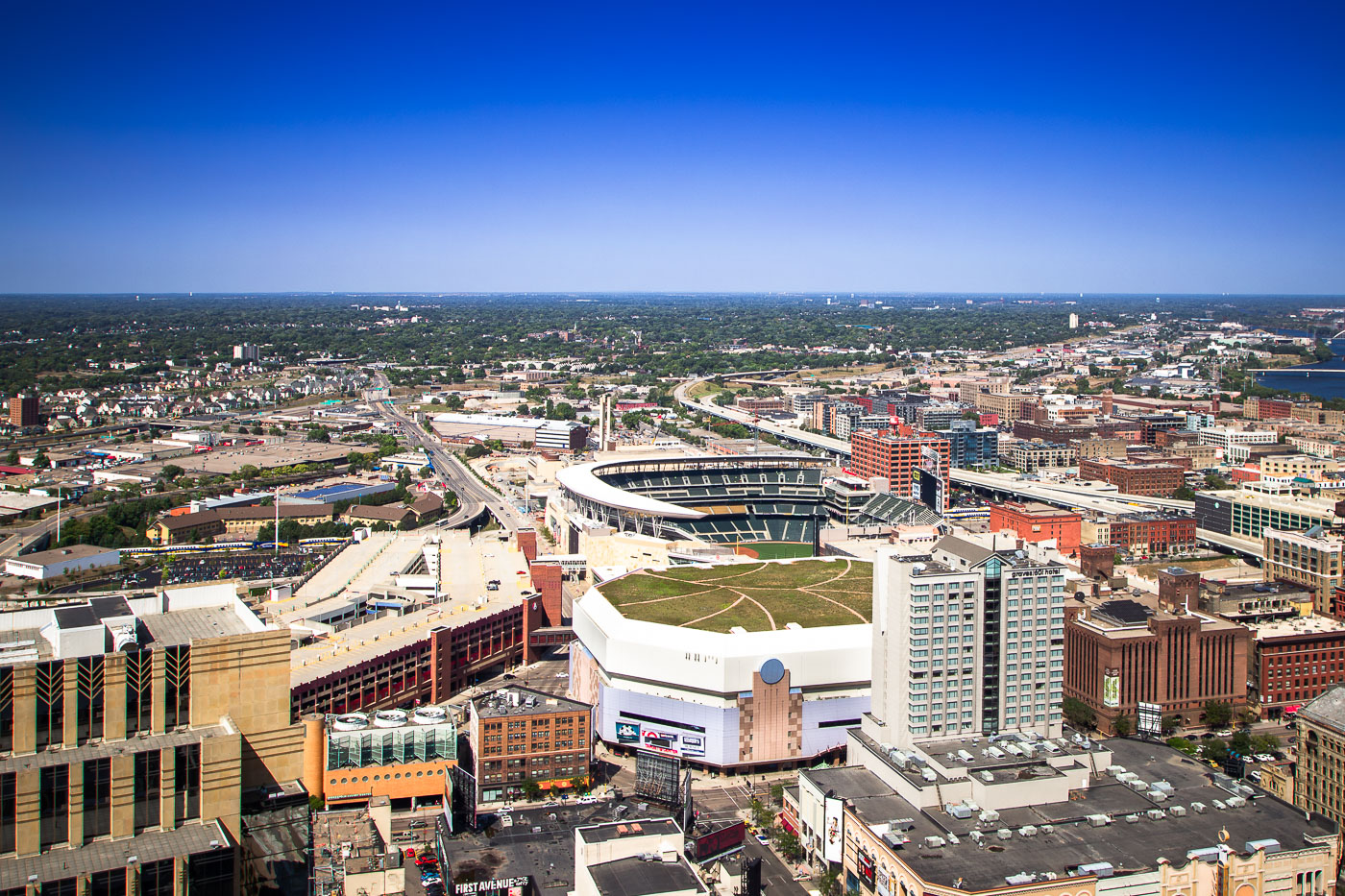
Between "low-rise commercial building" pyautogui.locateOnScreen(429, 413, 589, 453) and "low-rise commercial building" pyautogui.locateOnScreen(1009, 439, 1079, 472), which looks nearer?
"low-rise commercial building" pyautogui.locateOnScreen(1009, 439, 1079, 472)

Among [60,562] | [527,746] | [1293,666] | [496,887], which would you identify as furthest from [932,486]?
[496,887]

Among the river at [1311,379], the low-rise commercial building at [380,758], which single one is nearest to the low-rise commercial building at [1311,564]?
the low-rise commercial building at [380,758]

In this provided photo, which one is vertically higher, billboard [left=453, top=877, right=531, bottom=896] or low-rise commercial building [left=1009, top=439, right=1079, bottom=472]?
low-rise commercial building [left=1009, top=439, right=1079, bottom=472]

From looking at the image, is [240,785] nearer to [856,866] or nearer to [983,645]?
[856,866]

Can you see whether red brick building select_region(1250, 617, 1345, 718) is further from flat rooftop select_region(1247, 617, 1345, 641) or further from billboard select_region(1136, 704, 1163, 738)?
billboard select_region(1136, 704, 1163, 738)

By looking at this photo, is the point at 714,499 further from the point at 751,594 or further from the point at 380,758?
the point at 380,758

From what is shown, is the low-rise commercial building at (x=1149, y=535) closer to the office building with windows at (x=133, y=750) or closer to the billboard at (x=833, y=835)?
the billboard at (x=833, y=835)

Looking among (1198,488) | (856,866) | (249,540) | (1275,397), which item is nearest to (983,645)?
(856,866)

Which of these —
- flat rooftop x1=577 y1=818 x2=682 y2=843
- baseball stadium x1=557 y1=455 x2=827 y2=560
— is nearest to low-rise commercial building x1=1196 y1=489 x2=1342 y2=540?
baseball stadium x1=557 y1=455 x2=827 y2=560
